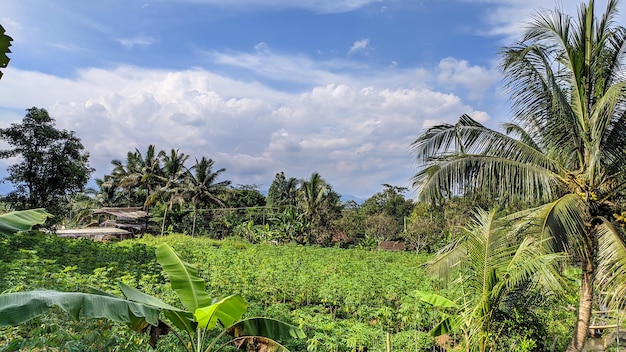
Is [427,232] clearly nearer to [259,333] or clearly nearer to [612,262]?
[612,262]

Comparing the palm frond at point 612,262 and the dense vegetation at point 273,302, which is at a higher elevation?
the palm frond at point 612,262

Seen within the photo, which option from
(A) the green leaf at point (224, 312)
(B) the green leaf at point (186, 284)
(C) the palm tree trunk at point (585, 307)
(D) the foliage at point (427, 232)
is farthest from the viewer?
(D) the foliage at point (427, 232)

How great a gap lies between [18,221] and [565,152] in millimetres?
6634

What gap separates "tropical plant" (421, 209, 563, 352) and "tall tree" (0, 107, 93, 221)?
16752 mm

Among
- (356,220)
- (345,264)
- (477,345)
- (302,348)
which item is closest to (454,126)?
(477,345)

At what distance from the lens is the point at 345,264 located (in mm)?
13383

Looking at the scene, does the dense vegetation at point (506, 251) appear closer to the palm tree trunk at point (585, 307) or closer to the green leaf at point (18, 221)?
the palm tree trunk at point (585, 307)

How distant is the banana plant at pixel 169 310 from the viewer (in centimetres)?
288

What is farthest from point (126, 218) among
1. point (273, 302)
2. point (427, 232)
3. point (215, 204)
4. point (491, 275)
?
point (491, 275)

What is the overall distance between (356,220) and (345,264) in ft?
64.2

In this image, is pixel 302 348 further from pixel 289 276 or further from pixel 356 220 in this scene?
pixel 356 220

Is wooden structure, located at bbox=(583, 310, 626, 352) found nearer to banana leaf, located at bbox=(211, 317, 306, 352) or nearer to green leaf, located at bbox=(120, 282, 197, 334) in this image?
banana leaf, located at bbox=(211, 317, 306, 352)

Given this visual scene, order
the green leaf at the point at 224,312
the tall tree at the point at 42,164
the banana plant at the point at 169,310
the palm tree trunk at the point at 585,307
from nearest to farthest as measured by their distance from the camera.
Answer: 1. the banana plant at the point at 169,310
2. the green leaf at the point at 224,312
3. the palm tree trunk at the point at 585,307
4. the tall tree at the point at 42,164

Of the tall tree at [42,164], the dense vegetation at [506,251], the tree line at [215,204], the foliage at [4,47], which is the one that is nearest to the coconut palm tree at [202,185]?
the tree line at [215,204]
